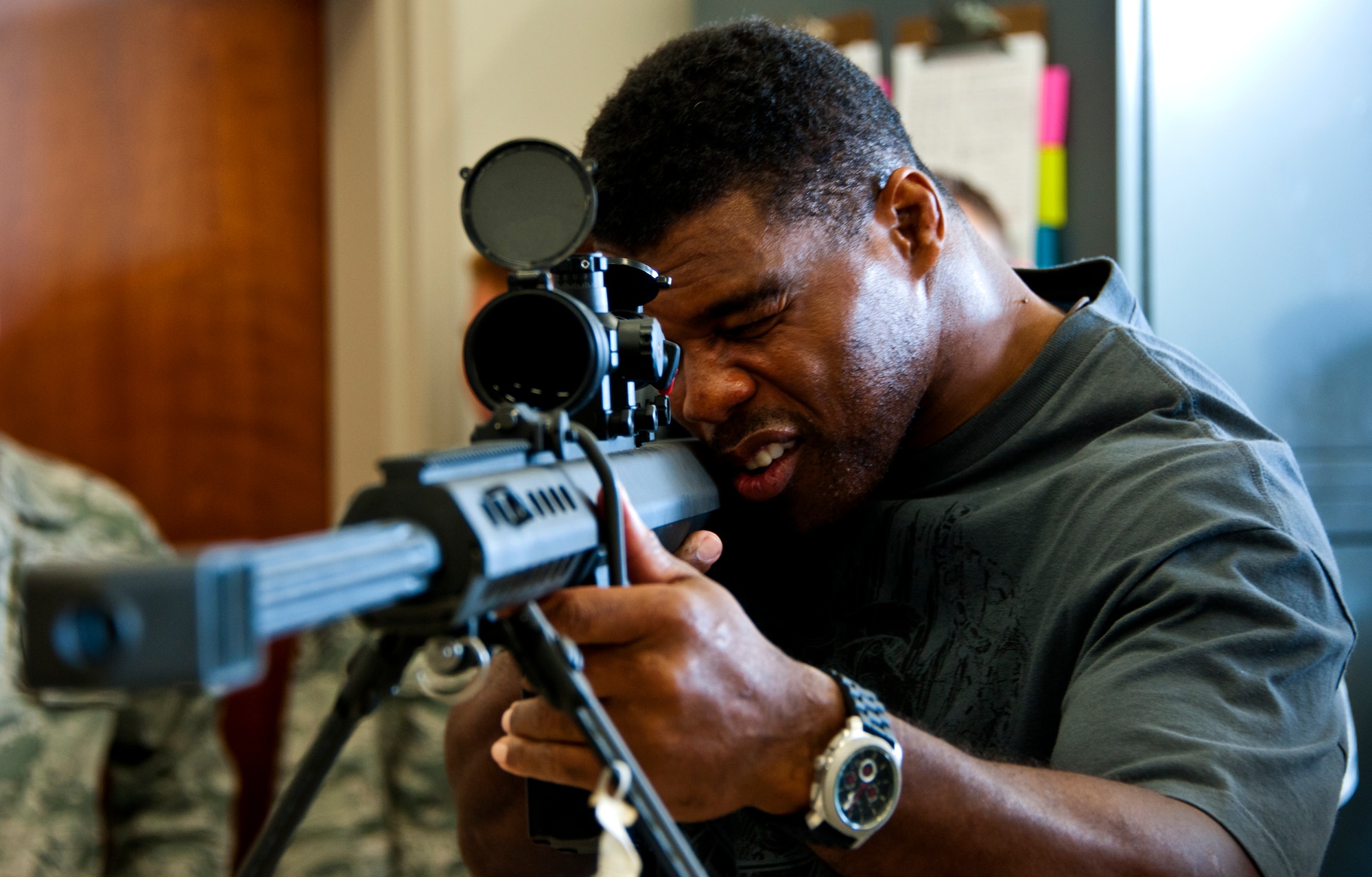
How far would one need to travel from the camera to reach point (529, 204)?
75cm

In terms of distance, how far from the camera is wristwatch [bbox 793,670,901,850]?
2.28ft

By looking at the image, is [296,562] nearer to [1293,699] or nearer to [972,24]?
[1293,699]

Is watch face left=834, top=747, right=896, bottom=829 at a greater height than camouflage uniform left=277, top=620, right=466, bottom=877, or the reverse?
watch face left=834, top=747, right=896, bottom=829

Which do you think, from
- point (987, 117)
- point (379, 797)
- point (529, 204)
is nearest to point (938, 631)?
point (529, 204)

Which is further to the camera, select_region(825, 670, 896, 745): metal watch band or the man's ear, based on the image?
the man's ear

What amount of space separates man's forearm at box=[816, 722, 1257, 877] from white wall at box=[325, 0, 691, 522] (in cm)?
211

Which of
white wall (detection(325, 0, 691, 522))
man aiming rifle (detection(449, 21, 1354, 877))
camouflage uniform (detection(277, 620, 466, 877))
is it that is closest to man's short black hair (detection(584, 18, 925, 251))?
man aiming rifle (detection(449, 21, 1354, 877))

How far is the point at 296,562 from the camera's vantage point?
45 cm

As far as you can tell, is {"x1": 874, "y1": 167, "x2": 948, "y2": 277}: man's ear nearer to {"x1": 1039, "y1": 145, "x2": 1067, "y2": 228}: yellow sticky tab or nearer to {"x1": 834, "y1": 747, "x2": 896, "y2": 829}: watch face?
{"x1": 834, "y1": 747, "x2": 896, "y2": 829}: watch face

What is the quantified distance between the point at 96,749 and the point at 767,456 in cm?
133

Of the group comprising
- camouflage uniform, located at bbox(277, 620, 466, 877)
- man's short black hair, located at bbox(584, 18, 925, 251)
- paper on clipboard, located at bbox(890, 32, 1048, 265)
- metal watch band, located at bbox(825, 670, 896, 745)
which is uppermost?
paper on clipboard, located at bbox(890, 32, 1048, 265)

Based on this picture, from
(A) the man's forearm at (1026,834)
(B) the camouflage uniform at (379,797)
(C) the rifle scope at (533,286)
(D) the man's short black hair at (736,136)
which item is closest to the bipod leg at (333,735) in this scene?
(C) the rifle scope at (533,286)

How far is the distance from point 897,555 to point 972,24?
174 cm

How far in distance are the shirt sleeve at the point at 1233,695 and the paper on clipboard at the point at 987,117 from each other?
1.65 m
